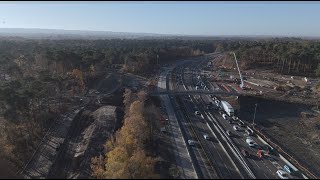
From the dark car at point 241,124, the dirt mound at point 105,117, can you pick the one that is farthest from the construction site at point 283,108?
the dirt mound at point 105,117

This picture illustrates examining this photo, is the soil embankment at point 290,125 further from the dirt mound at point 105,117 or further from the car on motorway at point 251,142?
the dirt mound at point 105,117

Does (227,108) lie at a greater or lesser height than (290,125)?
greater

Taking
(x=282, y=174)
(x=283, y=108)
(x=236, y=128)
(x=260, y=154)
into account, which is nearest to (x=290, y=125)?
(x=283, y=108)

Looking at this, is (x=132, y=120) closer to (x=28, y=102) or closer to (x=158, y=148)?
(x=158, y=148)

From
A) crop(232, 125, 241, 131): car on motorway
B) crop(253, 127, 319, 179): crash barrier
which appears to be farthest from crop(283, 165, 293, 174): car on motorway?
crop(232, 125, 241, 131): car on motorway

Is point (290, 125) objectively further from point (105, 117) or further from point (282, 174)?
point (105, 117)

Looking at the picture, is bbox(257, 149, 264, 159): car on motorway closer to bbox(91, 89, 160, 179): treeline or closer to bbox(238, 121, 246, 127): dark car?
bbox(238, 121, 246, 127): dark car

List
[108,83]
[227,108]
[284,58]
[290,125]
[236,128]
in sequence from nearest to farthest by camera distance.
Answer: [236,128], [290,125], [227,108], [108,83], [284,58]

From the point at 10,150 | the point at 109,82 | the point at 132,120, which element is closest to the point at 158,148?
the point at 132,120
